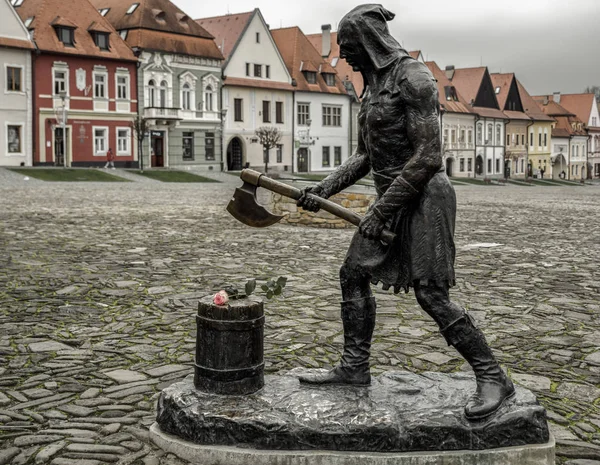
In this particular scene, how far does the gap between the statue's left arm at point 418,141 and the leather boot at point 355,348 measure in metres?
0.61

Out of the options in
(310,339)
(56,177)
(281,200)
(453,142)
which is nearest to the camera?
(310,339)

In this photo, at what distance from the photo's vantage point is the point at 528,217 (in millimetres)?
19016

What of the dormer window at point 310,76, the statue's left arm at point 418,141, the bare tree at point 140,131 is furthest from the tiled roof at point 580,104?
the statue's left arm at point 418,141

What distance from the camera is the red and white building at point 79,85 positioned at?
43688 millimetres

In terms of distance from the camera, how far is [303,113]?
58.9 metres

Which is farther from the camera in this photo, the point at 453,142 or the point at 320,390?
the point at 453,142

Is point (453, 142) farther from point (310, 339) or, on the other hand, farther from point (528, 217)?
point (310, 339)

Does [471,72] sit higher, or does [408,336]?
[471,72]

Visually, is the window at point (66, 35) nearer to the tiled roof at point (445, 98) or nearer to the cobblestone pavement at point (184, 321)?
the tiled roof at point (445, 98)

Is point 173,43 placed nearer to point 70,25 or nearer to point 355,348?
point 70,25

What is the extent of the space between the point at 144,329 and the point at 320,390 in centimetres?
265

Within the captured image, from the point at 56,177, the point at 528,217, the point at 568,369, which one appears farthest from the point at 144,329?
the point at 56,177

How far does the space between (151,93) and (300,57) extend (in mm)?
15033

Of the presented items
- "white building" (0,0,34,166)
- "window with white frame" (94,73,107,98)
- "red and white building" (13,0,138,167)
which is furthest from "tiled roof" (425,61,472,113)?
"white building" (0,0,34,166)
